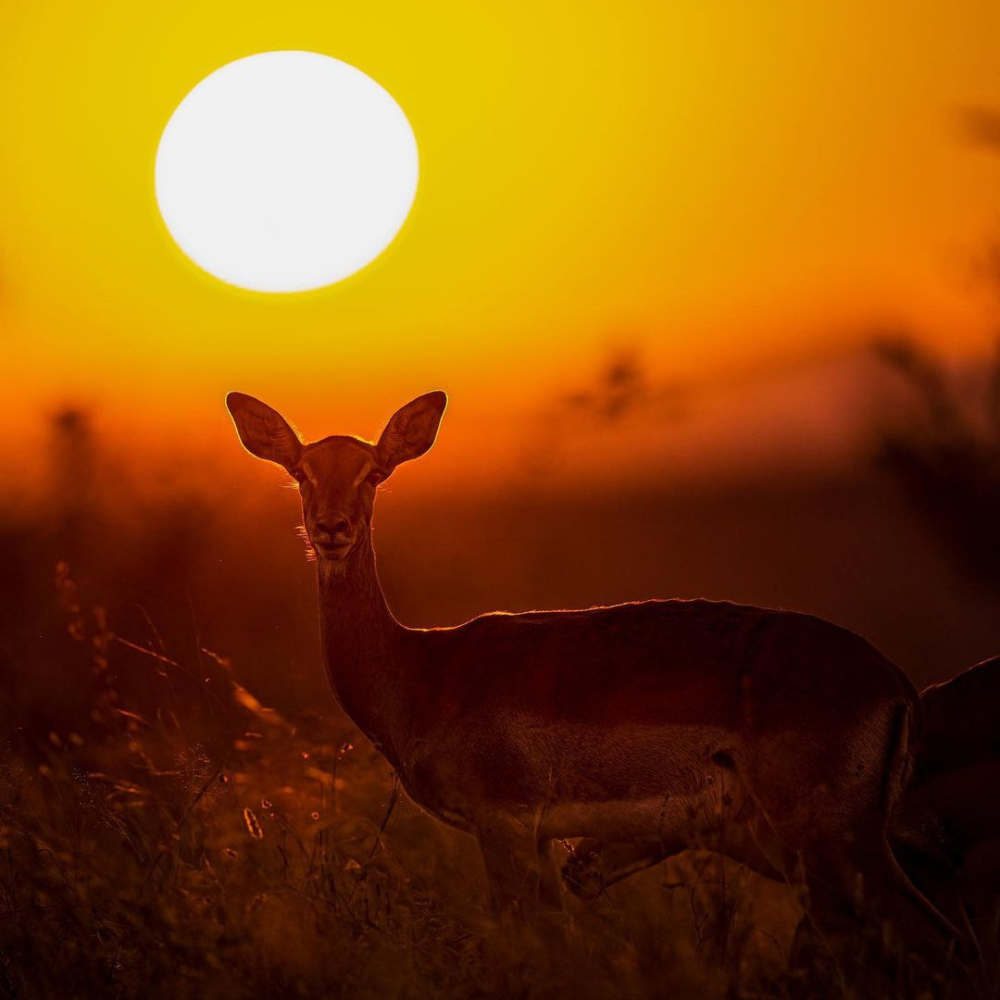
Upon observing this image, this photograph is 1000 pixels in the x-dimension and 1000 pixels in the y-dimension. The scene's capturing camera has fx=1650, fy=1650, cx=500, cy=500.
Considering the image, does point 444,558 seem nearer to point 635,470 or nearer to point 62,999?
point 635,470

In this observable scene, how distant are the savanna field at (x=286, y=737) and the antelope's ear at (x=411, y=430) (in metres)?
1.10

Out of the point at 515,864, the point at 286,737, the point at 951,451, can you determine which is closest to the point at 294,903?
the point at 515,864

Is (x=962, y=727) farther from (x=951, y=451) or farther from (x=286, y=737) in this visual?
(x=286, y=737)

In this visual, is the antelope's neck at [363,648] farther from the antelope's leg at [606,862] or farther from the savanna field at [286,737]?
the antelope's leg at [606,862]

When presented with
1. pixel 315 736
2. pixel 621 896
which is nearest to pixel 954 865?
pixel 621 896

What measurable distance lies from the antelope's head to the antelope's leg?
5.03ft

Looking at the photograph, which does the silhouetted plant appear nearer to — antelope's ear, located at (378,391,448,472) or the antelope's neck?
antelope's ear, located at (378,391,448,472)

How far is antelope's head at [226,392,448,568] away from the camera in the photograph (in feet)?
21.1

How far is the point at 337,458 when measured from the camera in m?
6.55

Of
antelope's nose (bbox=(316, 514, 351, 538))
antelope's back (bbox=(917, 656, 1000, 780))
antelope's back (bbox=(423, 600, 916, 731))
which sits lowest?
antelope's back (bbox=(917, 656, 1000, 780))

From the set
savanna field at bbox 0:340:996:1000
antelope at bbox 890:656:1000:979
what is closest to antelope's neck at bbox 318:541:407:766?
savanna field at bbox 0:340:996:1000

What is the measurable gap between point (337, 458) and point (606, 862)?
6.24ft

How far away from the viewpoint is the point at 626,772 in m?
5.96

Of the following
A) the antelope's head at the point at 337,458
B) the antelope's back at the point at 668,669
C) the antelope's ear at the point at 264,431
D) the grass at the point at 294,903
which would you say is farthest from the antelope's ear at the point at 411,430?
the grass at the point at 294,903
